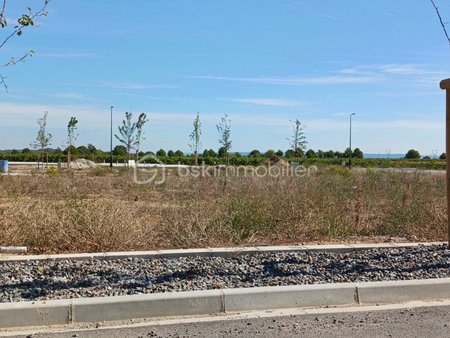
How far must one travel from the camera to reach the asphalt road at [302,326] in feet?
13.9

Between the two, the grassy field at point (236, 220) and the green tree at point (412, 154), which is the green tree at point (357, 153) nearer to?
the green tree at point (412, 154)

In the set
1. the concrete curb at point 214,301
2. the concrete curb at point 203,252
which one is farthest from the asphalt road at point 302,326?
the concrete curb at point 203,252

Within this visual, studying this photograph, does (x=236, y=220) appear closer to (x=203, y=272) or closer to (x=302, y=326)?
(x=203, y=272)

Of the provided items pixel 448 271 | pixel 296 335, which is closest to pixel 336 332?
pixel 296 335

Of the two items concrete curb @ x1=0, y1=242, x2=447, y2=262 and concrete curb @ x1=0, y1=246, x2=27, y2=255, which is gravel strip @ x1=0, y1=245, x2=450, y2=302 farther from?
concrete curb @ x1=0, y1=246, x2=27, y2=255

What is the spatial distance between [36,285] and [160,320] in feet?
4.73

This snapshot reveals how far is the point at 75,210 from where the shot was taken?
25.0 feet

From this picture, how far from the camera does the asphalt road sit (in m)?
4.24

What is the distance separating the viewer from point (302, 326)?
4.47 metres

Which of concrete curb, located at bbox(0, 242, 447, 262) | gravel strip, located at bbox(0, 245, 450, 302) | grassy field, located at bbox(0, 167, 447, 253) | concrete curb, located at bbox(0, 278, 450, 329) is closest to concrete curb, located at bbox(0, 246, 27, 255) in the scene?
concrete curb, located at bbox(0, 242, 447, 262)

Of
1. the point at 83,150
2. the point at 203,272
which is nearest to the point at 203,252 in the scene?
the point at 203,272

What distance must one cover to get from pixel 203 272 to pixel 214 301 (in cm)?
91

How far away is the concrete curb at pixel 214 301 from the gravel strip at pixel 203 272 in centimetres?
30

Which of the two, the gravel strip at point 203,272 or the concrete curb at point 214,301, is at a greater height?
the gravel strip at point 203,272
